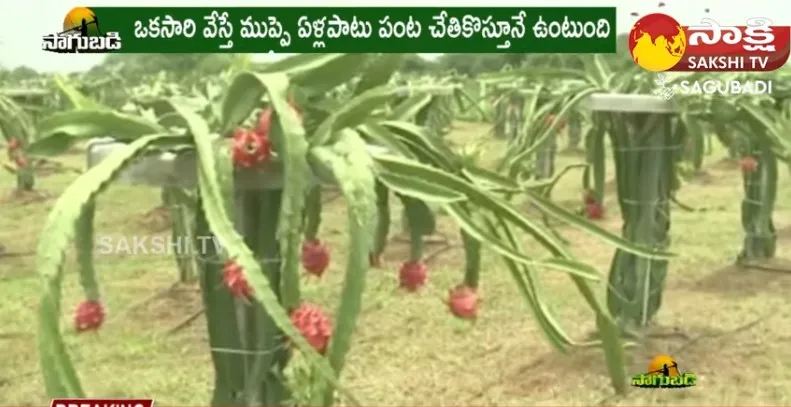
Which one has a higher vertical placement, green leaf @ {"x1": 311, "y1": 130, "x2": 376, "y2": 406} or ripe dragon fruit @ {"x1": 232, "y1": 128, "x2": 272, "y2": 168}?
ripe dragon fruit @ {"x1": 232, "y1": 128, "x2": 272, "y2": 168}

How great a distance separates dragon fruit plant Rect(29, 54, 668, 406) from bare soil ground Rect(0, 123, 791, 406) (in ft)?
0.73

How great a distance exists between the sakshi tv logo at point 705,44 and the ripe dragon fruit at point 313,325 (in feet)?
1.76

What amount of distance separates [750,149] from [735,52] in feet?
1.71

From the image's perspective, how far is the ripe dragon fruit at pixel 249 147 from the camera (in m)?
0.69

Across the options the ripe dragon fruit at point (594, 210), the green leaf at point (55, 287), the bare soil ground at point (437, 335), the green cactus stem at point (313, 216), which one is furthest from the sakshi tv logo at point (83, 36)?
the ripe dragon fruit at point (594, 210)

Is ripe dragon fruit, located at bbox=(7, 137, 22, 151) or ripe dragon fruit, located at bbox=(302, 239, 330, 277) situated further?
ripe dragon fruit, located at bbox=(7, 137, 22, 151)

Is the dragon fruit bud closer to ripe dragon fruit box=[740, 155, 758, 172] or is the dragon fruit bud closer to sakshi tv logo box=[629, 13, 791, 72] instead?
sakshi tv logo box=[629, 13, 791, 72]

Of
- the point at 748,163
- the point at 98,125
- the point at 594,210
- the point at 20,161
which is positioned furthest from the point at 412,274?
the point at 748,163

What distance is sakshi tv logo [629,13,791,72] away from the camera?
1.02m

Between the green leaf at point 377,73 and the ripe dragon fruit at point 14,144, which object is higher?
the green leaf at point 377,73

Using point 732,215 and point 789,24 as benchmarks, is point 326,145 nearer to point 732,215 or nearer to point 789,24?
point 789,24

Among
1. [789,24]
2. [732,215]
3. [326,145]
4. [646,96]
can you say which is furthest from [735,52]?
[732,215]

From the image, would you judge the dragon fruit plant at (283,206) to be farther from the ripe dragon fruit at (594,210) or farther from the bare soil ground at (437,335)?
the ripe dragon fruit at (594,210)

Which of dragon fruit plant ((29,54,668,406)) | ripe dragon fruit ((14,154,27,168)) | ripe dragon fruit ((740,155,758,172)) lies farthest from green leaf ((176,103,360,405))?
ripe dragon fruit ((740,155,758,172))
